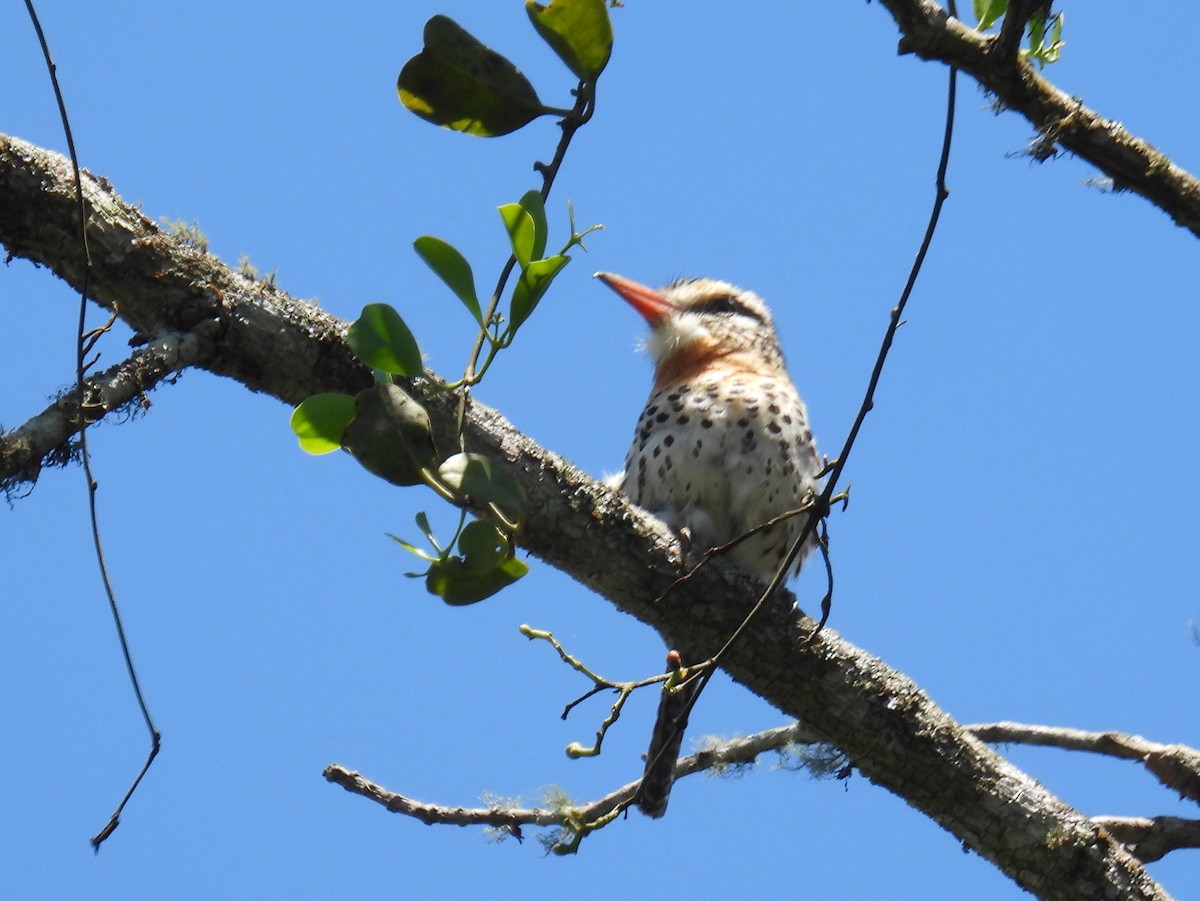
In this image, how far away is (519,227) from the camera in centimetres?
213

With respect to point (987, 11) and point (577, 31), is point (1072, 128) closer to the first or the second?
point (987, 11)

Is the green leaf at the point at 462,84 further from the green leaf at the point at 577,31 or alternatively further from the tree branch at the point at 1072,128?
the tree branch at the point at 1072,128

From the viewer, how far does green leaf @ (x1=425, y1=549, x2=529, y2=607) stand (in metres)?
2.07

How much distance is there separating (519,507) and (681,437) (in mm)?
2459

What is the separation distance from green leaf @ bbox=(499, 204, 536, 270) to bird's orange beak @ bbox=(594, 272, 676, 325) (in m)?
3.21

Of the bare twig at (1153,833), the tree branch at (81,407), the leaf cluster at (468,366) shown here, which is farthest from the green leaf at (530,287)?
the bare twig at (1153,833)

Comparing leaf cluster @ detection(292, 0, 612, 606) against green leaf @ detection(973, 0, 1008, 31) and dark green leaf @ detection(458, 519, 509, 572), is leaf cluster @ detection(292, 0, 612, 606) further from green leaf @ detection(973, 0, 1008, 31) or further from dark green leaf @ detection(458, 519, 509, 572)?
green leaf @ detection(973, 0, 1008, 31)

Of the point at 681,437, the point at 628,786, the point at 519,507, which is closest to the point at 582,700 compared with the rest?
the point at 519,507

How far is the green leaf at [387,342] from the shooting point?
6.70 ft

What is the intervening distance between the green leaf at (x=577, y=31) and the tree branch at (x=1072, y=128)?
36.6 inches

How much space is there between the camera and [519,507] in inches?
81.1

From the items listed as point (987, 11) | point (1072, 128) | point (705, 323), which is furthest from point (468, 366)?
point (705, 323)

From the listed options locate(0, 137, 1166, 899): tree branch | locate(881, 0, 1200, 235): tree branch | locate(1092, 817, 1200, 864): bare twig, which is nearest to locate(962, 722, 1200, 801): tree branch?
locate(1092, 817, 1200, 864): bare twig

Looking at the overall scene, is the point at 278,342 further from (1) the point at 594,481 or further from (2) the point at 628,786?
(2) the point at 628,786
